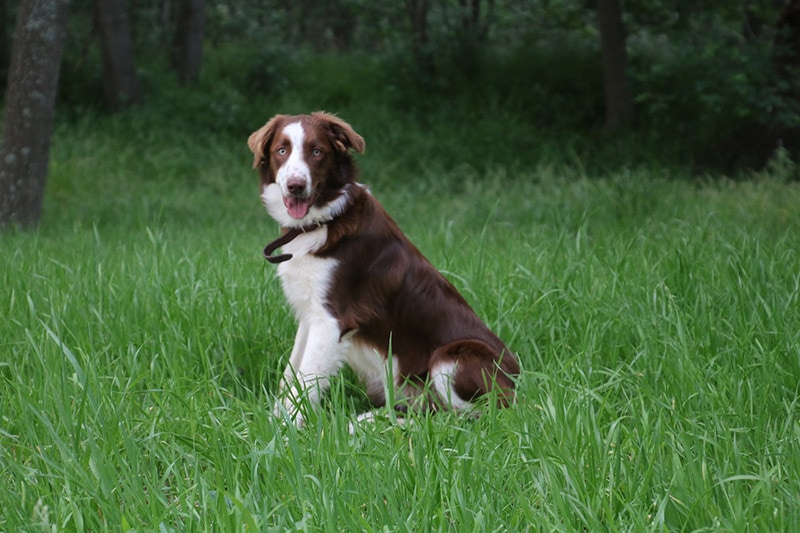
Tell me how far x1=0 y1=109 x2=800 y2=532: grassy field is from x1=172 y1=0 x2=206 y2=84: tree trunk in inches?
420

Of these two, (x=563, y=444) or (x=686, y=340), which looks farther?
(x=686, y=340)

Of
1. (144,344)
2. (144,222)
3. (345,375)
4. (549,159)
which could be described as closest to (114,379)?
(144,344)

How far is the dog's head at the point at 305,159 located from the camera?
12.2 feet

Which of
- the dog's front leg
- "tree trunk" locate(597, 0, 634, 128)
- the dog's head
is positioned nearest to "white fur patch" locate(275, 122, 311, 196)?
the dog's head

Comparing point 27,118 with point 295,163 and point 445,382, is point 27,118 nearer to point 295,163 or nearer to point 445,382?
point 295,163

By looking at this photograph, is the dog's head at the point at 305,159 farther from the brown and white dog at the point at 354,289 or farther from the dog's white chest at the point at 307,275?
the dog's white chest at the point at 307,275

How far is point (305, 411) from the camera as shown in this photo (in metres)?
3.19

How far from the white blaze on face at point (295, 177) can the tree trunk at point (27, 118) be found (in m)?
5.24

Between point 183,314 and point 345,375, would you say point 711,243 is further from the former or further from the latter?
point 183,314

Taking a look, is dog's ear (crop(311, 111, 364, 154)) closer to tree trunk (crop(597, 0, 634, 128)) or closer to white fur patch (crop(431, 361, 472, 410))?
white fur patch (crop(431, 361, 472, 410))

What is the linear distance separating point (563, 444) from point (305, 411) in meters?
0.97

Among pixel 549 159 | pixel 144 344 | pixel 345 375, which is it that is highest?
pixel 144 344

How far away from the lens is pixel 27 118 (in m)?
8.35

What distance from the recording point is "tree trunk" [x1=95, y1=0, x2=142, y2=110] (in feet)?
48.3
